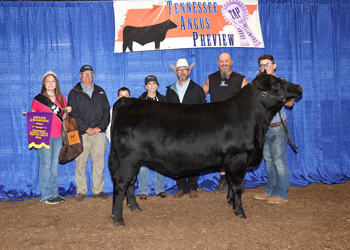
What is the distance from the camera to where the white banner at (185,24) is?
5.15 m

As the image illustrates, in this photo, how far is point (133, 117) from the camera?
3.41m

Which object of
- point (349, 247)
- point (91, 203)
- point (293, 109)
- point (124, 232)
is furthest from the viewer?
point (293, 109)

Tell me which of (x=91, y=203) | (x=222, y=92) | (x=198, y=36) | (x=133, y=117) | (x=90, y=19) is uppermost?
(x=90, y=19)

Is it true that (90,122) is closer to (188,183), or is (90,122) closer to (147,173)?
(147,173)

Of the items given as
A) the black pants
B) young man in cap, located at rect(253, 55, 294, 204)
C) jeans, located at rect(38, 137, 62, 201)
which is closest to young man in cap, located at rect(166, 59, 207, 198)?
the black pants

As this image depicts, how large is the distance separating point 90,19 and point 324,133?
5218 millimetres

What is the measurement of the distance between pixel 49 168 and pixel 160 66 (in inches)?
106

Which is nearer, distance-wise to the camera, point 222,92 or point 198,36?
point 222,92

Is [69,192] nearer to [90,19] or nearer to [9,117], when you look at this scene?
[9,117]

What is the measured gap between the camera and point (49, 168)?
14.8ft

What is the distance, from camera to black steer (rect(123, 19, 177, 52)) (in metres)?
5.15

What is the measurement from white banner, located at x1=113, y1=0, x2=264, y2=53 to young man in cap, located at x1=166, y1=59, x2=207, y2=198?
0.79m

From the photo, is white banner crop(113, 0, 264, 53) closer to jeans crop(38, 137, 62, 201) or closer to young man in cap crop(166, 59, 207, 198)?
young man in cap crop(166, 59, 207, 198)

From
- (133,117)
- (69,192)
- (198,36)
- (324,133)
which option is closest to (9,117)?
(69,192)
